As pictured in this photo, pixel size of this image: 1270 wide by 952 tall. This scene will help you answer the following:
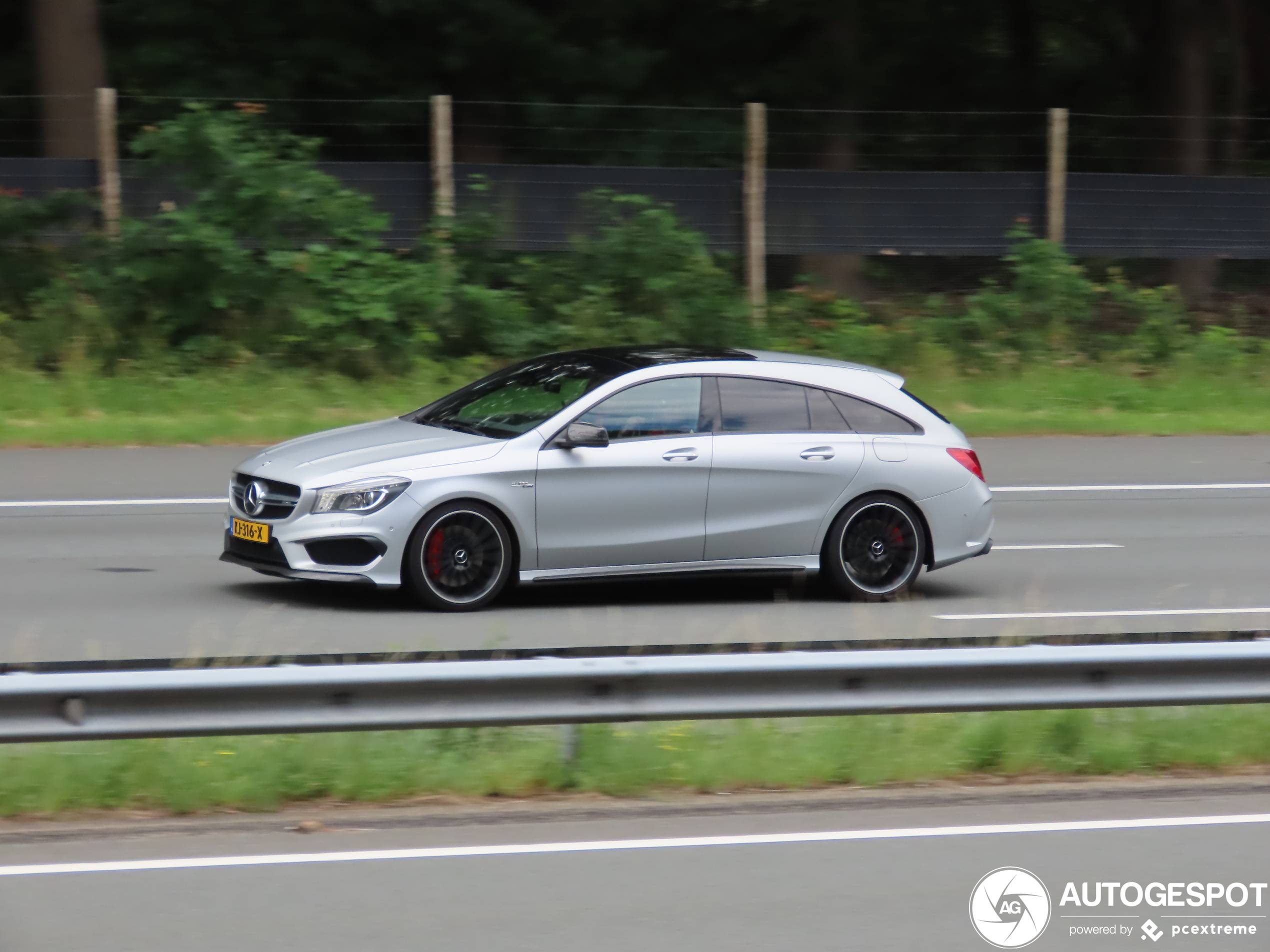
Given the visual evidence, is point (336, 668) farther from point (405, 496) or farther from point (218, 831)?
point (405, 496)

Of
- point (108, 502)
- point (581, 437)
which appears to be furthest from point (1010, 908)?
point (108, 502)

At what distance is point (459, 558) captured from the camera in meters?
9.76

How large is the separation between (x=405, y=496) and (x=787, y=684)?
3.59 meters

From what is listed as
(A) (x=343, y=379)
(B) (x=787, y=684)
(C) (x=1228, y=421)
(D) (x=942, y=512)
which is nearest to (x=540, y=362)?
(D) (x=942, y=512)

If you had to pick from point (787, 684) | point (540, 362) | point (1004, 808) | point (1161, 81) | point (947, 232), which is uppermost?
point (1161, 81)

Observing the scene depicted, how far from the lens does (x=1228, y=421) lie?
1819cm

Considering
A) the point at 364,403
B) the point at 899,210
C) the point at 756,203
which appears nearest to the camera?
the point at 364,403

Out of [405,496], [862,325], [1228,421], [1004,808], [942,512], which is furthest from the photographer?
[862,325]

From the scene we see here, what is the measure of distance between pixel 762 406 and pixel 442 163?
10.4 meters

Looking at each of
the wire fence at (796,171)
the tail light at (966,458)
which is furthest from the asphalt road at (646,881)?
the wire fence at (796,171)

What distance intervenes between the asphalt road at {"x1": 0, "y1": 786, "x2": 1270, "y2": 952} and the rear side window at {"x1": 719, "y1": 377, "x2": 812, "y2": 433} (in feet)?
13.7

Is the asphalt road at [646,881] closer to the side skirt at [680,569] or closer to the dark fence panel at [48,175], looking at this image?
the side skirt at [680,569]

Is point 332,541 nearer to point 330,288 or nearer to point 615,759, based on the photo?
point 615,759

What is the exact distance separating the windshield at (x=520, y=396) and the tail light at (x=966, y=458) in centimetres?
207
